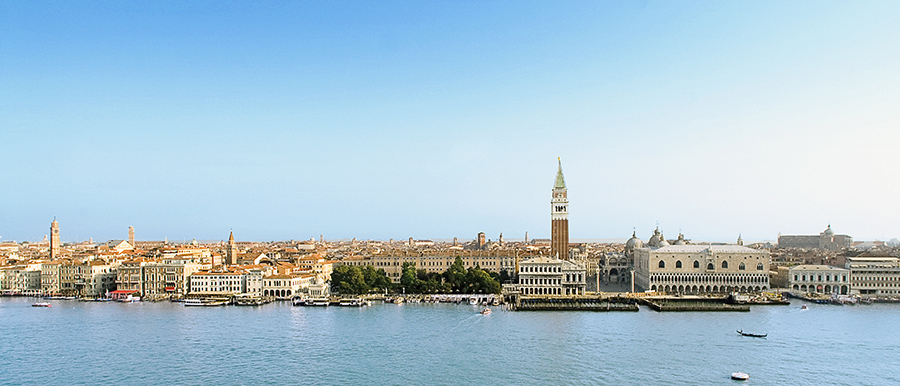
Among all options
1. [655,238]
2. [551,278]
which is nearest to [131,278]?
[551,278]

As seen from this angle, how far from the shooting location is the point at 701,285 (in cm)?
3659

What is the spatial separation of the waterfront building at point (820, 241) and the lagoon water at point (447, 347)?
61293mm

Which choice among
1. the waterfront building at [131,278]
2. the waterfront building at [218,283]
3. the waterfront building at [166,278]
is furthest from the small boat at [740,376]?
the waterfront building at [131,278]

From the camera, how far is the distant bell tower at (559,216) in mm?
41938

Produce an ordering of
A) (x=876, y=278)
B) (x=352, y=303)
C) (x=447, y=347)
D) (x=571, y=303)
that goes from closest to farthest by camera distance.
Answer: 1. (x=447, y=347)
2. (x=571, y=303)
3. (x=352, y=303)
4. (x=876, y=278)

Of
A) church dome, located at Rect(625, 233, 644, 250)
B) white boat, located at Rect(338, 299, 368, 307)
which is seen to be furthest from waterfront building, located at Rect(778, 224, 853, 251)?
white boat, located at Rect(338, 299, 368, 307)

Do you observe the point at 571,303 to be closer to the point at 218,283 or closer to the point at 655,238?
the point at 655,238

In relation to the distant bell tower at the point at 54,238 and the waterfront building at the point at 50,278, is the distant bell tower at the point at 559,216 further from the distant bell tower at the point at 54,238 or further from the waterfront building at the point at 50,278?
the distant bell tower at the point at 54,238

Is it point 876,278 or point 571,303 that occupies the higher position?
point 876,278

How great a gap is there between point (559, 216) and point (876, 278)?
16484 millimetres

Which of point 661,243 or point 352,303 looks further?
point 661,243

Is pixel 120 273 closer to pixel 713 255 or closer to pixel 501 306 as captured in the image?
pixel 501 306

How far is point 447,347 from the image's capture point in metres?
20.7

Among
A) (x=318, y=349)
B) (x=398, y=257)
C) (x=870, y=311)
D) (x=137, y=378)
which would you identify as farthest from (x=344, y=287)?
(x=870, y=311)
